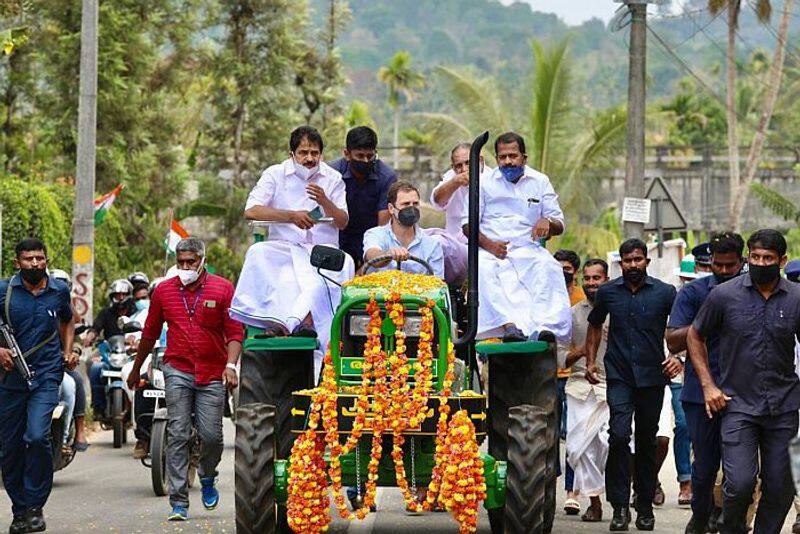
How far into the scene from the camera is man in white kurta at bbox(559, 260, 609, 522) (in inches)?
554

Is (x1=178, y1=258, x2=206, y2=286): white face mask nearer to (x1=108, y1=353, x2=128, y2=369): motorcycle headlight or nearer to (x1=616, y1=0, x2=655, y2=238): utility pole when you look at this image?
(x1=108, y1=353, x2=128, y2=369): motorcycle headlight

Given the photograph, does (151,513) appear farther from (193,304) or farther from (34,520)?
(193,304)

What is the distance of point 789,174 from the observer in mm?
55219

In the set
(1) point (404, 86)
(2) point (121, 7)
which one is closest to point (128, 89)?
(2) point (121, 7)

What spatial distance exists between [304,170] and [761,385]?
403 centimetres

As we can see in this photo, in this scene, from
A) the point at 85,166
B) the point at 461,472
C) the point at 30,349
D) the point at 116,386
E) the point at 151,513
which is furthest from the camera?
the point at 85,166

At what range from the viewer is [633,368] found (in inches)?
516

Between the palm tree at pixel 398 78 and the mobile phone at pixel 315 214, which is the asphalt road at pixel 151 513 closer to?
the mobile phone at pixel 315 214

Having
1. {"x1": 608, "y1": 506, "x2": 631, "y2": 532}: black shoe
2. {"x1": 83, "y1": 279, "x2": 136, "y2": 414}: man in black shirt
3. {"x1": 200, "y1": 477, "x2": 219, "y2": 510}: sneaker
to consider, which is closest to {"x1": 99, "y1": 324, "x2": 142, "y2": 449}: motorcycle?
{"x1": 83, "y1": 279, "x2": 136, "y2": 414}: man in black shirt

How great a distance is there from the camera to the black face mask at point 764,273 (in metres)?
10.4

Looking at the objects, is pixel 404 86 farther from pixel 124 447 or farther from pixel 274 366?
pixel 274 366

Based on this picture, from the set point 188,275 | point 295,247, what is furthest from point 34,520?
point 295,247

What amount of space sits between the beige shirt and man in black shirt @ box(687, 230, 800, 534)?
378 centimetres

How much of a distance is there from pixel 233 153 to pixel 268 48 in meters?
2.87
